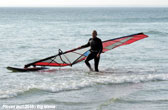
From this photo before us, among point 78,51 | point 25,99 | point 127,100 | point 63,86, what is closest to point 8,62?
point 78,51

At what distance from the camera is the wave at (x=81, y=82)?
7.88 meters

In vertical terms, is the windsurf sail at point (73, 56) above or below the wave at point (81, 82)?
above

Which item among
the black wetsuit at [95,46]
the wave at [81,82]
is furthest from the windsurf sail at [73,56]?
the wave at [81,82]

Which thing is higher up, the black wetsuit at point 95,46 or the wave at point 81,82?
the black wetsuit at point 95,46

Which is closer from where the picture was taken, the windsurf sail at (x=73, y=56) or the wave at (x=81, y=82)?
the wave at (x=81, y=82)

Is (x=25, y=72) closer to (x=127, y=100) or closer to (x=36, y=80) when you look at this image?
(x=36, y=80)

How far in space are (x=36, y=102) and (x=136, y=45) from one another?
1302 centimetres

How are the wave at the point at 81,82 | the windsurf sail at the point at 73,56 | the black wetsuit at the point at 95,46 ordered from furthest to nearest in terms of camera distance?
the windsurf sail at the point at 73,56, the black wetsuit at the point at 95,46, the wave at the point at 81,82

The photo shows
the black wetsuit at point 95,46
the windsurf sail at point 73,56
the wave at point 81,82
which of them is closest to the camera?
the wave at point 81,82

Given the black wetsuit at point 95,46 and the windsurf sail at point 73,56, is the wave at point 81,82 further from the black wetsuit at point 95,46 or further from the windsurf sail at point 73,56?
the windsurf sail at point 73,56

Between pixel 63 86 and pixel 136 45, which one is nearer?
pixel 63 86

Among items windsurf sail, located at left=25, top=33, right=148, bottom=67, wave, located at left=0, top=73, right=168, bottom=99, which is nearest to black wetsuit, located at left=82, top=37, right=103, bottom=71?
wave, located at left=0, top=73, right=168, bottom=99

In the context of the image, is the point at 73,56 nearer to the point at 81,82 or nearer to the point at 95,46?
the point at 95,46

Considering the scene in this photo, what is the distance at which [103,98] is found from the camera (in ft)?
23.8
